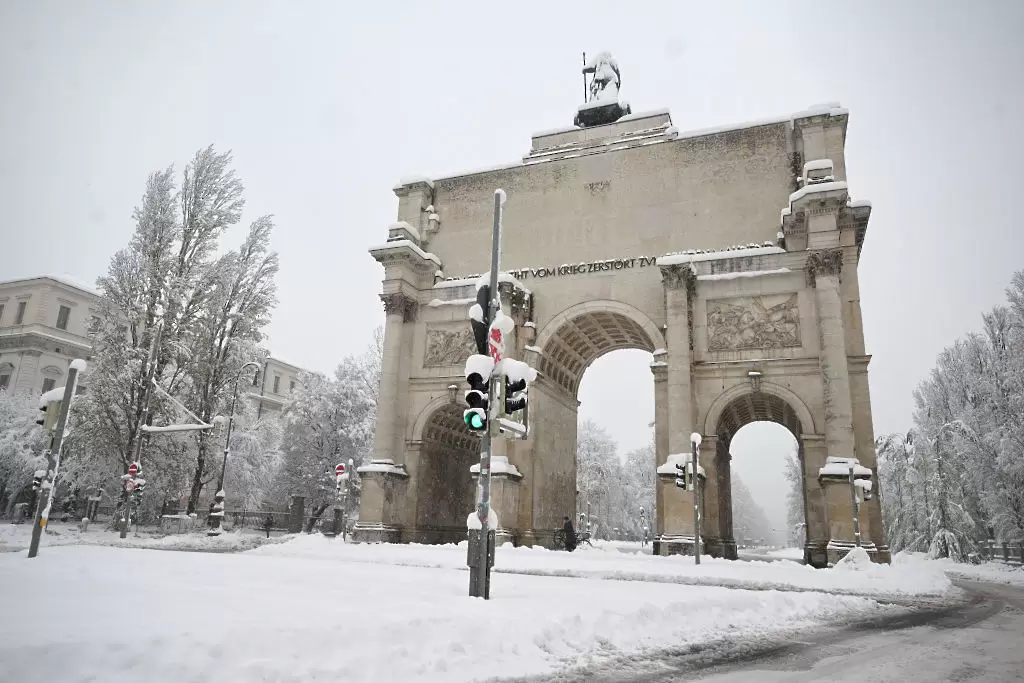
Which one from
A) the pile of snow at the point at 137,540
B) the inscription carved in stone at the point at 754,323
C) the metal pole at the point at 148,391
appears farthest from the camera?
the metal pole at the point at 148,391

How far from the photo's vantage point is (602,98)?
101 ft

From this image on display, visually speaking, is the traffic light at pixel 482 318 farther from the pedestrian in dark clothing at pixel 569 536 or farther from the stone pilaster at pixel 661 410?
the pedestrian in dark clothing at pixel 569 536

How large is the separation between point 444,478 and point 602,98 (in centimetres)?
1855

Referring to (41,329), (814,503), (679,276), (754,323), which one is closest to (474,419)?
(679,276)

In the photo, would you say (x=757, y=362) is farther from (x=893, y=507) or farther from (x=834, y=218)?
(x=893, y=507)

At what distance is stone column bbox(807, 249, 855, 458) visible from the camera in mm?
21156

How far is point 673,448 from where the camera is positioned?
22.7m

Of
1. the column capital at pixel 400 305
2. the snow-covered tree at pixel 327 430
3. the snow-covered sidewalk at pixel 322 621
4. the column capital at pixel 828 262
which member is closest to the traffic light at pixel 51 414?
the snow-covered sidewalk at pixel 322 621

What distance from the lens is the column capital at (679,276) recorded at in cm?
2402

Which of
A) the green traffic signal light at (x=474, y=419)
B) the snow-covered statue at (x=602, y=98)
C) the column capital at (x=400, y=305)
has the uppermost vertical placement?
the snow-covered statue at (x=602, y=98)

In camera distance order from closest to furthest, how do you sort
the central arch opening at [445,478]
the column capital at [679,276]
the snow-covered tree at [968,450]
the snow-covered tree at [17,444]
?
the column capital at [679,276]
the central arch opening at [445,478]
the snow-covered tree at [968,450]
the snow-covered tree at [17,444]

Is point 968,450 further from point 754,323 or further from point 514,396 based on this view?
point 514,396

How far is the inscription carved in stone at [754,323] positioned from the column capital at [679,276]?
119 centimetres

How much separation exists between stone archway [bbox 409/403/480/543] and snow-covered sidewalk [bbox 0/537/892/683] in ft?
54.1
